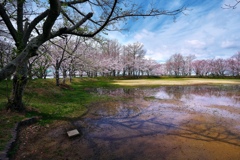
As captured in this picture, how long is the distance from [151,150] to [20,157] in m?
3.35

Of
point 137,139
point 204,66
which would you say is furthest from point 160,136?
point 204,66

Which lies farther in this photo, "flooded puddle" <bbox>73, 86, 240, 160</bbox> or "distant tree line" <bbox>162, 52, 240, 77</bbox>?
"distant tree line" <bbox>162, 52, 240, 77</bbox>

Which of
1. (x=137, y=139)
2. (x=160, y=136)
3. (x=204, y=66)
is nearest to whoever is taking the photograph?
(x=137, y=139)

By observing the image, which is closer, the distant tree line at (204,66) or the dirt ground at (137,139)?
the dirt ground at (137,139)

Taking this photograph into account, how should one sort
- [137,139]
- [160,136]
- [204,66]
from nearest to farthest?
[137,139] < [160,136] < [204,66]

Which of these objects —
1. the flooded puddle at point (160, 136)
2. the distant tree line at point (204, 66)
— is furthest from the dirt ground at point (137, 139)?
the distant tree line at point (204, 66)

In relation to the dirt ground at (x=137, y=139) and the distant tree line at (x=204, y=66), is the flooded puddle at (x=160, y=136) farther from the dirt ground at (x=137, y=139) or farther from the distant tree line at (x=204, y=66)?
the distant tree line at (x=204, y=66)

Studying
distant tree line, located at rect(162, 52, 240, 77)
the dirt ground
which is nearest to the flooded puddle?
the dirt ground

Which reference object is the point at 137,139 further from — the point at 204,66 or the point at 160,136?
the point at 204,66

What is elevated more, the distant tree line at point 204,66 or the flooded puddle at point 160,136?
the distant tree line at point 204,66

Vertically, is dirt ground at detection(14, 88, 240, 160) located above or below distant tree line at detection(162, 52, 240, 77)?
below

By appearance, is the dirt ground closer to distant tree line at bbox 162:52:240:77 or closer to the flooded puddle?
the flooded puddle

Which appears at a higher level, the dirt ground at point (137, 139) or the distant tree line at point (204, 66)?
the distant tree line at point (204, 66)

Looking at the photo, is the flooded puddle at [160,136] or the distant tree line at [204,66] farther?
the distant tree line at [204,66]
